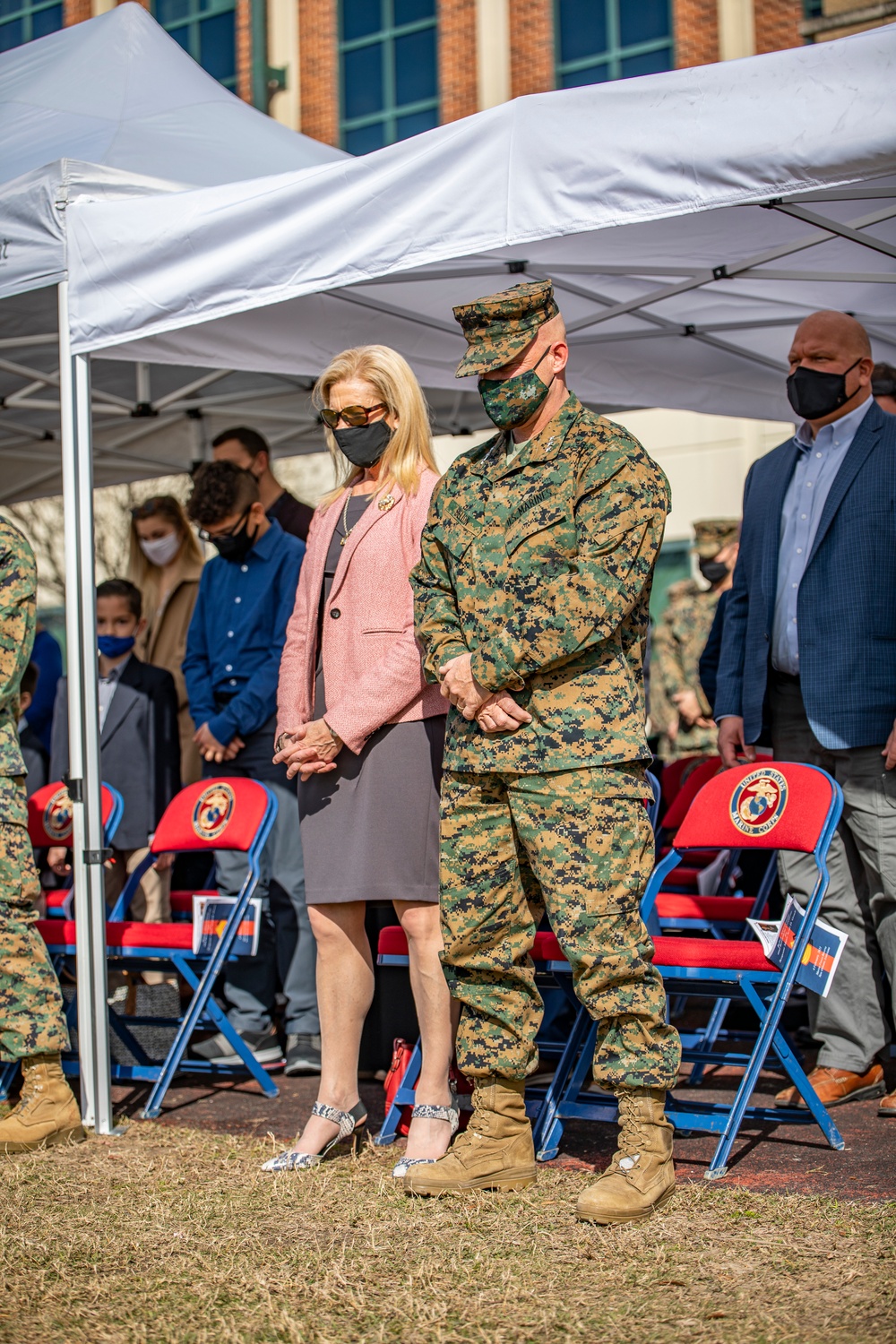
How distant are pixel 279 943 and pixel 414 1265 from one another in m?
2.54

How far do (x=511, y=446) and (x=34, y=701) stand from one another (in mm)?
4457

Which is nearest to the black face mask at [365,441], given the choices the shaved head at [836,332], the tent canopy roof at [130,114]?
the shaved head at [836,332]

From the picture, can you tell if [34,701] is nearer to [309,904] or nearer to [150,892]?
[150,892]

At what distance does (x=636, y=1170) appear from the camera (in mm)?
3285

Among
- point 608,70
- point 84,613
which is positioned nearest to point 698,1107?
point 84,613

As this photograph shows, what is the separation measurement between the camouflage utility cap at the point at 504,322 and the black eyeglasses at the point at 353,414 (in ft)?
1.70

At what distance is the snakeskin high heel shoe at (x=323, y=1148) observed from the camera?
373 cm

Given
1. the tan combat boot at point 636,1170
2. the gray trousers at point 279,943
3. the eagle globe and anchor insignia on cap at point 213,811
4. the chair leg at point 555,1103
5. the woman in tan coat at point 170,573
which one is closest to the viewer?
the tan combat boot at point 636,1170

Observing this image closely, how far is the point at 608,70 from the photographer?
58.1 feet

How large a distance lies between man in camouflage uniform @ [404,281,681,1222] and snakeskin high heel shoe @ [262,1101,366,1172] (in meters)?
0.39

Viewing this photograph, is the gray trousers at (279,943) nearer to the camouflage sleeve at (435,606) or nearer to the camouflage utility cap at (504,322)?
the camouflage sleeve at (435,606)

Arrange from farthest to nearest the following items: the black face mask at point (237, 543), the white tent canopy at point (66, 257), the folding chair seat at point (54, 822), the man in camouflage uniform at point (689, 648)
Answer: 1. the man in camouflage uniform at point (689, 648)
2. the black face mask at point (237, 543)
3. the folding chair seat at point (54, 822)
4. the white tent canopy at point (66, 257)

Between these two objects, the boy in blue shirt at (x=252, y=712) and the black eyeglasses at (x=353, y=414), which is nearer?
the black eyeglasses at (x=353, y=414)

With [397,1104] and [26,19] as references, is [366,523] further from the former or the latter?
[26,19]
